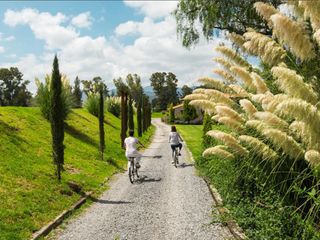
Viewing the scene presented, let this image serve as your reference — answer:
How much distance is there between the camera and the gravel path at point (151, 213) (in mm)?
9242

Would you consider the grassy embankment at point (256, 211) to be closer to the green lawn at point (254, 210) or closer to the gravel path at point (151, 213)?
the green lawn at point (254, 210)

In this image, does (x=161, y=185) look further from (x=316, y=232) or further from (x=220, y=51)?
(x=316, y=232)

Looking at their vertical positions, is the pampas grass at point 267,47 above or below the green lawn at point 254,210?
above

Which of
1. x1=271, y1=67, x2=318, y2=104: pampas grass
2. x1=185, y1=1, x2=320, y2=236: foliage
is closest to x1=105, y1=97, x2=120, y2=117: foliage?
x1=185, y1=1, x2=320, y2=236: foliage

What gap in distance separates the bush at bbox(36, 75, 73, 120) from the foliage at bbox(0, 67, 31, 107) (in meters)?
70.6

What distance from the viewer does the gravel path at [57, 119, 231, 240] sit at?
9.24 m

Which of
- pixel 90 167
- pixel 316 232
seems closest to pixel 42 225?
Answer: pixel 316 232

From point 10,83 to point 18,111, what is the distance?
7819 centimetres

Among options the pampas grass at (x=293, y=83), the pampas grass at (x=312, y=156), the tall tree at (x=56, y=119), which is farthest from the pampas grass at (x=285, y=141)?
the tall tree at (x=56, y=119)

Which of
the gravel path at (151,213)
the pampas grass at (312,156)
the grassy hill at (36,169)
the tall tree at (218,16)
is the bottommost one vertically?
the gravel path at (151,213)

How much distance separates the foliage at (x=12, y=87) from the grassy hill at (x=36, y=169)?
234 ft

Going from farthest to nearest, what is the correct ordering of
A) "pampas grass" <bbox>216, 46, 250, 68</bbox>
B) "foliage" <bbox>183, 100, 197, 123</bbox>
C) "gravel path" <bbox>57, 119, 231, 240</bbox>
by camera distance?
"foliage" <bbox>183, 100, 197, 123</bbox> < "pampas grass" <bbox>216, 46, 250, 68</bbox> < "gravel path" <bbox>57, 119, 231, 240</bbox>

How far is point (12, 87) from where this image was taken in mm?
98375

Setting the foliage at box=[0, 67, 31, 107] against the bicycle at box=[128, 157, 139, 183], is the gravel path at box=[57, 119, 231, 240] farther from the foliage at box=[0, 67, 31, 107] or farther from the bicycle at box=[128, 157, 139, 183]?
the foliage at box=[0, 67, 31, 107]
